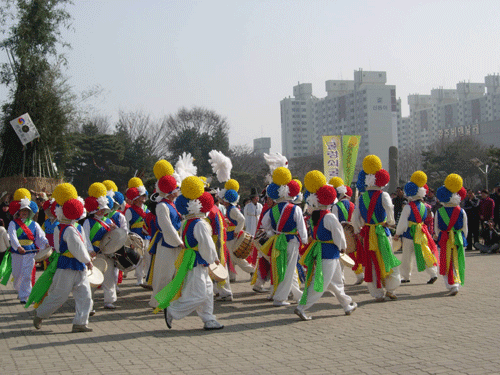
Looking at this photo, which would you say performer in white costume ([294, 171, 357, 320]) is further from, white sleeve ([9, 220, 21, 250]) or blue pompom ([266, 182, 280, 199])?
white sleeve ([9, 220, 21, 250])

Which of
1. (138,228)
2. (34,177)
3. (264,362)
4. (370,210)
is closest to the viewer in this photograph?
(264,362)

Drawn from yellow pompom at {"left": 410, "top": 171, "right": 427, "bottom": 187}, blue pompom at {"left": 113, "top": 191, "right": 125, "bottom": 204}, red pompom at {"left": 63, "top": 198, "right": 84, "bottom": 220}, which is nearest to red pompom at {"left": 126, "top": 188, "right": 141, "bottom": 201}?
blue pompom at {"left": 113, "top": 191, "right": 125, "bottom": 204}

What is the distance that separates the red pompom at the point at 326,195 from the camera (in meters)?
8.02

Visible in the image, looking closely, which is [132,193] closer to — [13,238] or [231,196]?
[231,196]

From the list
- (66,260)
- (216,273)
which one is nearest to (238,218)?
(216,273)

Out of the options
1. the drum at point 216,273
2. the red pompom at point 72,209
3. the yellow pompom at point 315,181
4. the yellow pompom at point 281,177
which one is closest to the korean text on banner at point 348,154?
the yellow pompom at point 281,177

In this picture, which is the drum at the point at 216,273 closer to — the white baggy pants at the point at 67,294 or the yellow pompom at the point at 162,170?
the white baggy pants at the point at 67,294

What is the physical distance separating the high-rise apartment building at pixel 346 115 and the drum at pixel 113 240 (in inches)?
3619

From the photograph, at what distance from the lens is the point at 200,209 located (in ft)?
24.2

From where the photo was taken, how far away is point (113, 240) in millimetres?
8945

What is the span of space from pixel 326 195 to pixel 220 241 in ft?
6.59

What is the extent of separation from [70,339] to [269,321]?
2.54m

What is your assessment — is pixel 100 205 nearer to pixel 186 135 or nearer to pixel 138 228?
pixel 138 228

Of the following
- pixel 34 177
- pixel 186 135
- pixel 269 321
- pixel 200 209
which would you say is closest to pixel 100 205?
pixel 200 209
